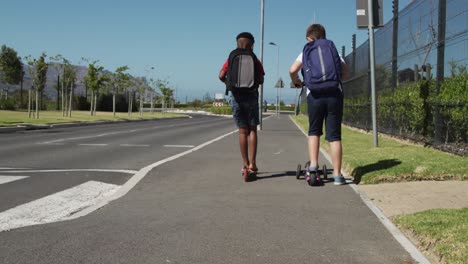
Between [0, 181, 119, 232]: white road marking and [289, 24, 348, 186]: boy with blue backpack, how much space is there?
2.56m

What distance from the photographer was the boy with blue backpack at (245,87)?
22.4 ft

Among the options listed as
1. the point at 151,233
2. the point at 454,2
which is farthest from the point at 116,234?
the point at 454,2

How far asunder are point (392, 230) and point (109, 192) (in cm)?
346

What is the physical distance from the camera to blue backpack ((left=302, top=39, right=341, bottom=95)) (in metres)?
6.20

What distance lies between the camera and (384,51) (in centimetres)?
1487

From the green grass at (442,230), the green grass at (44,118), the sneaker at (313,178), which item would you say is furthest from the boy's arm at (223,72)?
the green grass at (44,118)

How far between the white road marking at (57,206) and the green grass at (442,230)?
118 inches

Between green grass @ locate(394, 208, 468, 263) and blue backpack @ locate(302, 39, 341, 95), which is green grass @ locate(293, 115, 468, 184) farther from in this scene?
green grass @ locate(394, 208, 468, 263)

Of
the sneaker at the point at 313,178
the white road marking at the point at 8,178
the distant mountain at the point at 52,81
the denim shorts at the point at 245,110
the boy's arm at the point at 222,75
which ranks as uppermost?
the distant mountain at the point at 52,81

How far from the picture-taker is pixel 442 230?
154 inches

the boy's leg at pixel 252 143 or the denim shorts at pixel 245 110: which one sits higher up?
the denim shorts at pixel 245 110

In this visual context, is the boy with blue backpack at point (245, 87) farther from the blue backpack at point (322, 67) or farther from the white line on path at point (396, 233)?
the white line on path at point (396, 233)

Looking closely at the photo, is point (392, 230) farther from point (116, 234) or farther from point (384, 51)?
point (384, 51)

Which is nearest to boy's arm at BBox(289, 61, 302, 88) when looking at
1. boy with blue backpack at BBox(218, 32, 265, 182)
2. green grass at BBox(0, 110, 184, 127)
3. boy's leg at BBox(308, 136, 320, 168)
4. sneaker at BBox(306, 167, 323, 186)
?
boy with blue backpack at BBox(218, 32, 265, 182)
